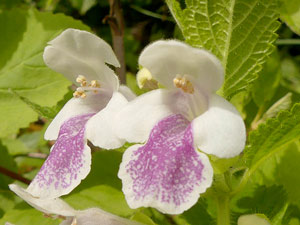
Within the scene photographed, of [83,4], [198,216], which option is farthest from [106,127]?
[83,4]

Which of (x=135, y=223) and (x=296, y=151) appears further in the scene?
(x=296, y=151)

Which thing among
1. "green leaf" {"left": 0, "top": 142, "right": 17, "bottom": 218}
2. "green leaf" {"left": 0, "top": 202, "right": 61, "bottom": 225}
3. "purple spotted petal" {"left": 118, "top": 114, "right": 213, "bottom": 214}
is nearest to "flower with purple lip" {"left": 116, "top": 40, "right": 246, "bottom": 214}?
"purple spotted petal" {"left": 118, "top": 114, "right": 213, "bottom": 214}

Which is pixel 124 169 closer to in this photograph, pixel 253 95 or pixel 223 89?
pixel 223 89

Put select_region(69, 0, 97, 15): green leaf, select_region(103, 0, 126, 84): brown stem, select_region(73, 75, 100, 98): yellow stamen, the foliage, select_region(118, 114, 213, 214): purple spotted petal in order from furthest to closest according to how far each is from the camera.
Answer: select_region(69, 0, 97, 15): green leaf, select_region(103, 0, 126, 84): brown stem, select_region(73, 75, 100, 98): yellow stamen, the foliage, select_region(118, 114, 213, 214): purple spotted petal

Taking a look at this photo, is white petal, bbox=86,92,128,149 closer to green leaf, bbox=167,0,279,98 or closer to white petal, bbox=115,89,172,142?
white petal, bbox=115,89,172,142

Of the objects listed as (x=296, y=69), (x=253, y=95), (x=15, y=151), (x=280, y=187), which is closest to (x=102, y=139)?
(x=280, y=187)

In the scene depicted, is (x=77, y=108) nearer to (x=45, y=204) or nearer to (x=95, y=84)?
(x=95, y=84)

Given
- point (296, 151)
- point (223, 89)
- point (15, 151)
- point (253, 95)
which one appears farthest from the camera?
point (15, 151)
